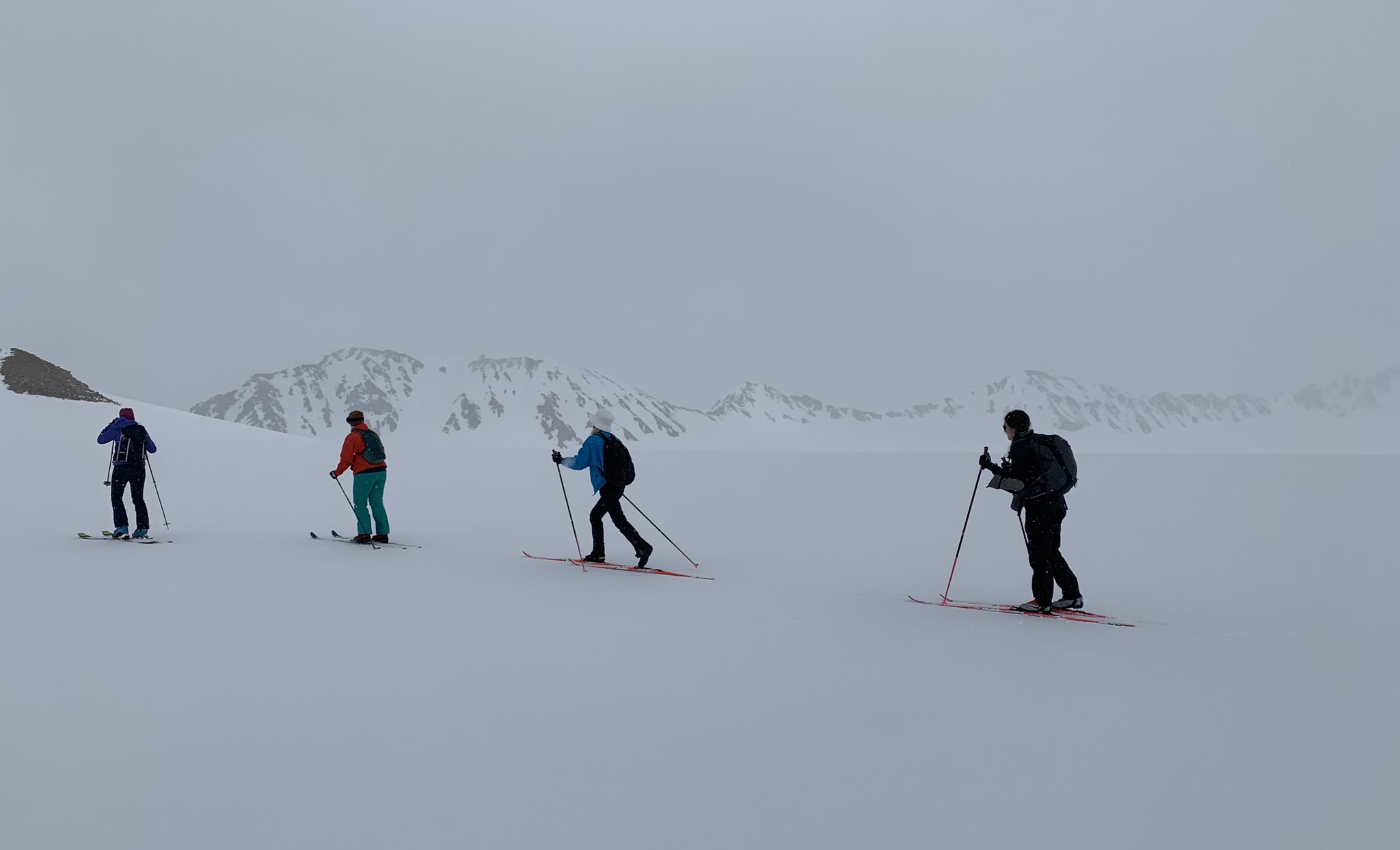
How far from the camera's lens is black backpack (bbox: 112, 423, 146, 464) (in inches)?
493

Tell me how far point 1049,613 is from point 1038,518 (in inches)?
40.8

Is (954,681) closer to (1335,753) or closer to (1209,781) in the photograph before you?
(1209,781)

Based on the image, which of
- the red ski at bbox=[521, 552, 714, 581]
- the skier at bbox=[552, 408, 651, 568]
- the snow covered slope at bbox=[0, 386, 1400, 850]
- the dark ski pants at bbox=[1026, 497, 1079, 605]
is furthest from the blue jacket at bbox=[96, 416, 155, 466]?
the dark ski pants at bbox=[1026, 497, 1079, 605]

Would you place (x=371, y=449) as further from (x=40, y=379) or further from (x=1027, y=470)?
(x=40, y=379)

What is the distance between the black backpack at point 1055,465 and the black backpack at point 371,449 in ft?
32.3

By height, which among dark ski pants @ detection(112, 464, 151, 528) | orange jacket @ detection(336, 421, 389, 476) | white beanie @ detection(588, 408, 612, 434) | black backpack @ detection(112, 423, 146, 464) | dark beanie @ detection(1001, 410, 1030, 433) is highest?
dark beanie @ detection(1001, 410, 1030, 433)

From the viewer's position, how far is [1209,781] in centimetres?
402

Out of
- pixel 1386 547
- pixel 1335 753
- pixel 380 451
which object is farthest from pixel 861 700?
pixel 1386 547

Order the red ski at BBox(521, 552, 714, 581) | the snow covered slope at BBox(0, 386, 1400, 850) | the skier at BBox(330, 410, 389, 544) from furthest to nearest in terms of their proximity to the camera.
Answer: the skier at BBox(330, 410, 389, 544), the red ski at BBox(521, 552, 714, 581), the snow covered slope at BBox(0, 386, 1400, 850)

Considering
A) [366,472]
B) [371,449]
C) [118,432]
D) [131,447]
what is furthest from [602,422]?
[118,432]

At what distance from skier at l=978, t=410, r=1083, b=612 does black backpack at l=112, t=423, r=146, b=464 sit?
524 inches

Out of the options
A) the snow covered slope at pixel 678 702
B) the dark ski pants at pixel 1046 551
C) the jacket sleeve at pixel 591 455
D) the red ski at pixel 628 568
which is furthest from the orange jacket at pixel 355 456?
the dark ski pants at pixel 1046 551

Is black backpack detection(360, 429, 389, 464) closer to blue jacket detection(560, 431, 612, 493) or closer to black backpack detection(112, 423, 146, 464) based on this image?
black backpack detection(112, 423, 146, 464)

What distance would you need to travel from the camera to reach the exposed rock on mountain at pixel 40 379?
112ft
